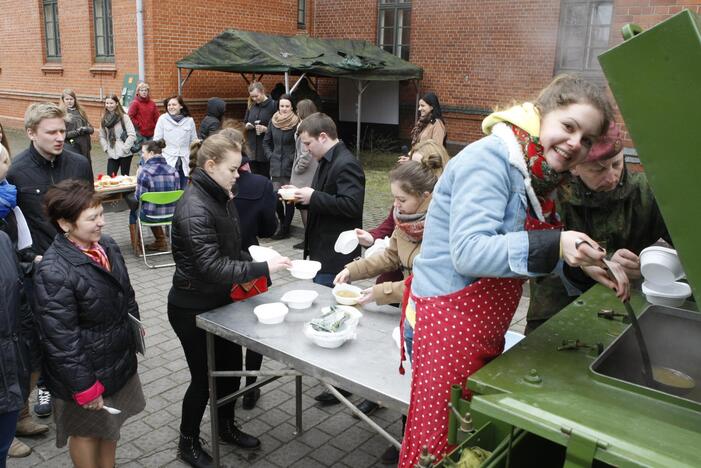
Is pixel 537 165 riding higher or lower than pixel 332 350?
higher

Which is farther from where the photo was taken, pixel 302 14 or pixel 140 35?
pixel 302 14

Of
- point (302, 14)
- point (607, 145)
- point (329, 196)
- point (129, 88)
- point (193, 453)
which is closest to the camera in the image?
point (607, 145)

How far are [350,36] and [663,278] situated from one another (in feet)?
49.7

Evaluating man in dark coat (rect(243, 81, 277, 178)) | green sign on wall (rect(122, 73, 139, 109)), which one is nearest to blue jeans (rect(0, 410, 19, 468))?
man in dark coat (rect(243, 81, 277, 178))

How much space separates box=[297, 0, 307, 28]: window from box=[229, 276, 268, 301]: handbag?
14835 mm

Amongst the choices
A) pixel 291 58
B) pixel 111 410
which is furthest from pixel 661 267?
pixel 291 58

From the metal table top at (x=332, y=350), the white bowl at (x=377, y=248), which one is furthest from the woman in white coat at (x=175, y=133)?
the metal table top at (x=332, y=350)

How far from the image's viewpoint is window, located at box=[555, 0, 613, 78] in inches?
465

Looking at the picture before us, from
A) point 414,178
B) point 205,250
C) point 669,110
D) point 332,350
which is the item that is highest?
point 669,110

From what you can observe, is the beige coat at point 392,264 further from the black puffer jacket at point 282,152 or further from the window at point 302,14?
the window at point 302,14

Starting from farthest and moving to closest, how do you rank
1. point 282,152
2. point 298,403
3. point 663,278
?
point 282,152 < point 298,403 < point 663,278

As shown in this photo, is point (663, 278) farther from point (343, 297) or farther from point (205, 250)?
point (205, 250)

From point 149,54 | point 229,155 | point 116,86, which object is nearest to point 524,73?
point 149,54

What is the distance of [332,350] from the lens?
2656 mm
